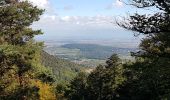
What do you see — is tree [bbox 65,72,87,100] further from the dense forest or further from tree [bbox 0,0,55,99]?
tree [bbox 0,0,55,99]

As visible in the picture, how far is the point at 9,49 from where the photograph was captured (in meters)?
24.8

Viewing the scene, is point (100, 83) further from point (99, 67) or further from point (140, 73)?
point (140, 73)

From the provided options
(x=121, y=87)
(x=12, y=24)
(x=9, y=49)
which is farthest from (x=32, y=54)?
(x=121, y=87)

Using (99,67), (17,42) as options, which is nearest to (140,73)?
(17,42)

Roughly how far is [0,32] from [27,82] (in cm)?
695

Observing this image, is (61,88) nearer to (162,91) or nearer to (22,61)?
(162,91)

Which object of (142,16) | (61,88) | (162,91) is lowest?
(61,88)

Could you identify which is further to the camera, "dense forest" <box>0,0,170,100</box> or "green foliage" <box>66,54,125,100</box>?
"green foliage" <box>66,54,125,100</box>

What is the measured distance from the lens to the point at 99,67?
62.8 meters

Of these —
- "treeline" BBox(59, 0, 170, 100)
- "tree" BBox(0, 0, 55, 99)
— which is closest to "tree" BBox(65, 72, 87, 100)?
"treeline" BBox(59, 0, 170, 100)

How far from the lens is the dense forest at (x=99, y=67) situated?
14.7 metres

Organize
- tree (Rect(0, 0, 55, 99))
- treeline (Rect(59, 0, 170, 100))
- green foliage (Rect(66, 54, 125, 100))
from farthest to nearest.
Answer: green foliage (Rect(66, 54, 125, 100)), tree (Rect(0, 0, 55, 99)), treeline (Rect(59, 0, 170, 100))

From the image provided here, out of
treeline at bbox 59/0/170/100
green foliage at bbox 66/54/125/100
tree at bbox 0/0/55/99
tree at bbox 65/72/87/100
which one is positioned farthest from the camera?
tree at bbox 65/72/87/100

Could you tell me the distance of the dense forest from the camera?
14.7 meters
